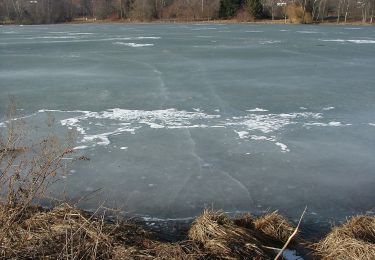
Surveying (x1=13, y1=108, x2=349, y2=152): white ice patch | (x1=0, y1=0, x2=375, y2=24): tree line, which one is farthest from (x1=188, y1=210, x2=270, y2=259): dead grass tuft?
(x1=0, y1=0, x2=375, y2=24): tree line

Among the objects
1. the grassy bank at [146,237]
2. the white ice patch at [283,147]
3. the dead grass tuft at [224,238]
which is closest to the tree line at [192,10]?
the white ice patch at [283,147]

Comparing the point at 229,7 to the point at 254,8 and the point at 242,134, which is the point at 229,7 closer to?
the point at 254,8

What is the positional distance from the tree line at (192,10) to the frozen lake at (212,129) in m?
23.0

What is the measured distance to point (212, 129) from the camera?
509 cm

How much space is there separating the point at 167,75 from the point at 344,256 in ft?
21.6

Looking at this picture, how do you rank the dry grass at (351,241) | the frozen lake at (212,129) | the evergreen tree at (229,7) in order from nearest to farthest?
the dry grass at (351,241) < the frozen lake at (212,129) < the evergreen tree at (229,7)

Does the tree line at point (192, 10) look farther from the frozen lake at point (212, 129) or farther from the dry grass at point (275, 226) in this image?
the dry grass at point (275, 226)

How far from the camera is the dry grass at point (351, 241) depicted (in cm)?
254

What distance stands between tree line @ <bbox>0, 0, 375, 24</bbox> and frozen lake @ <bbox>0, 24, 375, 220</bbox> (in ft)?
75.5

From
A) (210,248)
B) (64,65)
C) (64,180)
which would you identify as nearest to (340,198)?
(210,248)

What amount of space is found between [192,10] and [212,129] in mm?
31975

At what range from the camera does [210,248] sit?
8.64 feet

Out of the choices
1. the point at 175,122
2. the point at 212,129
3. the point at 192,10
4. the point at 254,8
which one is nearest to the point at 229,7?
the point at 254,8

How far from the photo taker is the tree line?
31.6m
